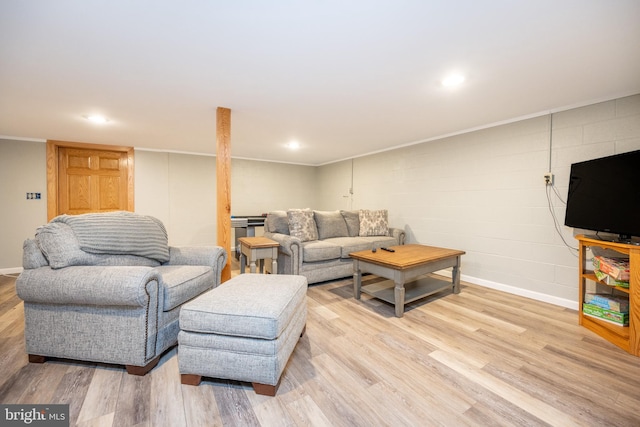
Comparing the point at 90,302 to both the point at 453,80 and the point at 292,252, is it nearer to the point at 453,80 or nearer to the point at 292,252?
the point at 292,252

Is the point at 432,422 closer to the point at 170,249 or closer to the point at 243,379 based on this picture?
the point at 243,379

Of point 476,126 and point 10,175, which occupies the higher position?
point 476,126

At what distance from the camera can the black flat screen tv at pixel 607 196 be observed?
2031mm

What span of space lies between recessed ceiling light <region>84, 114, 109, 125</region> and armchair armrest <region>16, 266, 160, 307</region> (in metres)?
2.29

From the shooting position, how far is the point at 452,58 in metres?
1.86

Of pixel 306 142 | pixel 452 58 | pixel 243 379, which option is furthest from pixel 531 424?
pixel 306 142

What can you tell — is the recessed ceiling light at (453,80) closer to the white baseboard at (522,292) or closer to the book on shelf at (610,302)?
the book on shelf at (610,302)

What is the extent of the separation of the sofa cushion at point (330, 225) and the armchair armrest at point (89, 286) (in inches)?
105

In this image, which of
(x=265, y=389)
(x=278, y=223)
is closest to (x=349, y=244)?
(x=278, y=223)

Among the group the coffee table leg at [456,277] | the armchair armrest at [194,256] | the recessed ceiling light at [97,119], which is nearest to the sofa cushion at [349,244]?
the coffee table leg at [456,277]

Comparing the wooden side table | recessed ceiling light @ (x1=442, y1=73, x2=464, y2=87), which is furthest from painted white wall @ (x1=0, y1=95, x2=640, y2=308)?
the wooden side table

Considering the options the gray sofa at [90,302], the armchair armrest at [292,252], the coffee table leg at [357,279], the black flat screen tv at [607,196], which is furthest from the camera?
the armchair armrest at [292,252]

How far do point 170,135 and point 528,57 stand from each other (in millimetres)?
4280

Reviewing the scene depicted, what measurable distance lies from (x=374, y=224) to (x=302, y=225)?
50.9 inches
